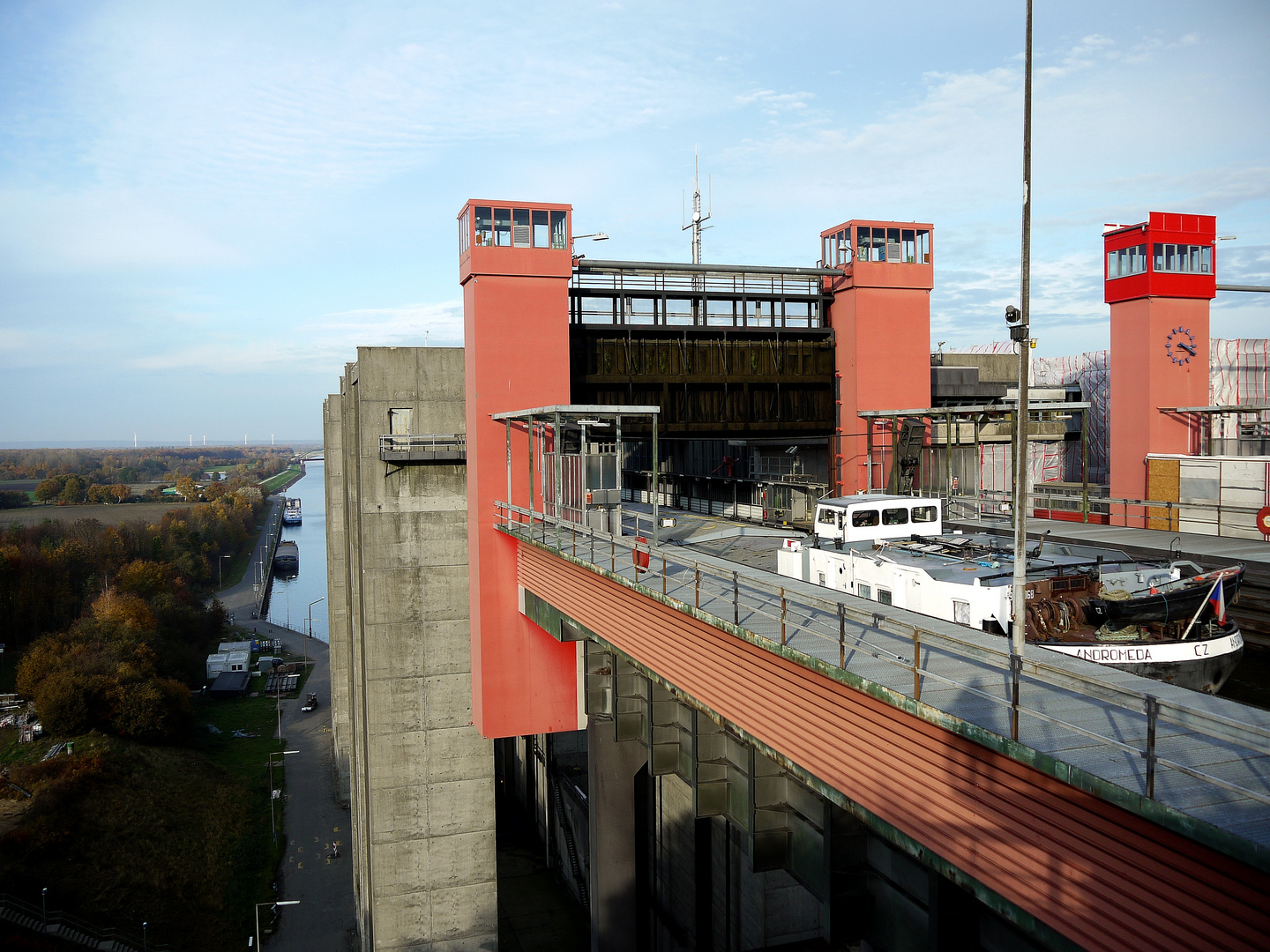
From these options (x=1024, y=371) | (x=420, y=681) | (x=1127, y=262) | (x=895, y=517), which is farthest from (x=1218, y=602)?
(x=420, y=681)

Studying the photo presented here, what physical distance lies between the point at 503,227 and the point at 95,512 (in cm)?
18539

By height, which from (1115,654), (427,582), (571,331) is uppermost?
(571,331)

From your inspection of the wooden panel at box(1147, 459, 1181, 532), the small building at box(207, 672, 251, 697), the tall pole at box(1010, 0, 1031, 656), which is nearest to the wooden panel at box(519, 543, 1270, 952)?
the tall pole at box(1010, 0, 1031, 656)

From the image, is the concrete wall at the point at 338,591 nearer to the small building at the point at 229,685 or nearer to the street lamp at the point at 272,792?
the street lamp at the point at 272,792

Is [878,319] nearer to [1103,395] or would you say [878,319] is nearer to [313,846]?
[1103,395]

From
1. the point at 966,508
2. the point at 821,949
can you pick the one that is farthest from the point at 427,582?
the point at 966,508

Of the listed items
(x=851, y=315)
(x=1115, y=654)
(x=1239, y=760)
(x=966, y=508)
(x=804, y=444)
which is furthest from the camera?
(x=804, y=444)

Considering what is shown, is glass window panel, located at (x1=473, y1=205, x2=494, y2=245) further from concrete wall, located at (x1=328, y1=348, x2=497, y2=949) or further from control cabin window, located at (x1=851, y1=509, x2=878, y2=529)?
control cabin window, located at (x1=851, y1=509, x2=878, y2=529)

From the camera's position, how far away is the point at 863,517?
19062mm

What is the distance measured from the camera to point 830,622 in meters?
11.6

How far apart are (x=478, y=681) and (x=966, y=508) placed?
17.9 meters

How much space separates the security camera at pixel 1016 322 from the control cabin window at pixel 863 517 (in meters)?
10.5

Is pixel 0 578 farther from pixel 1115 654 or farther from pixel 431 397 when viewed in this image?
pixel 1115 654

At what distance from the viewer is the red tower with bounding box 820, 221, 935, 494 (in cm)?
2727
